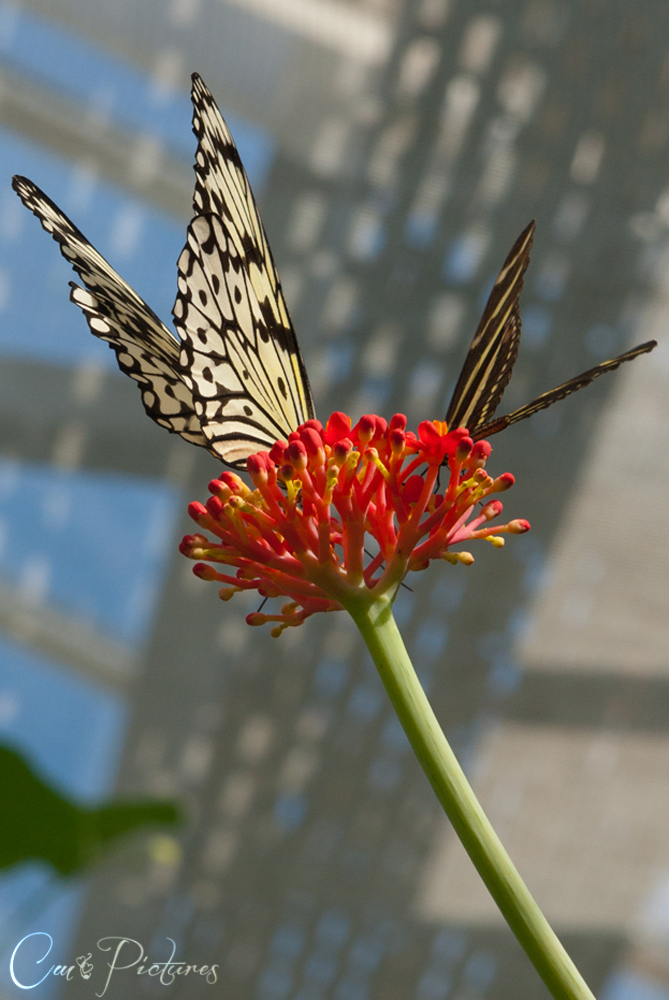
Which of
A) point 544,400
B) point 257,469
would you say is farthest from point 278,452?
point 544,400

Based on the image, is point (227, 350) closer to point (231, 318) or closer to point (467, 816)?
point (231, 318)

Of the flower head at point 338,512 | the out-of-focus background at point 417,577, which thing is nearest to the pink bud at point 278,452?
the flower head at point 338,512

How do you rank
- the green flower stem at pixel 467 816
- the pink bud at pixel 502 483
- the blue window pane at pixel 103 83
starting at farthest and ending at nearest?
the blue window pane at pixel 103 83
the pink bud at pixel 502 483
the green flower stem at pixel 467 816

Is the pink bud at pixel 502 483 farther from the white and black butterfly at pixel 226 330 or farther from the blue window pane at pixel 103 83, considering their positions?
the blue window pane at pixel 103 83

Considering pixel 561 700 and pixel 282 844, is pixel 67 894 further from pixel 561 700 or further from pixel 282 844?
pixel 561 700

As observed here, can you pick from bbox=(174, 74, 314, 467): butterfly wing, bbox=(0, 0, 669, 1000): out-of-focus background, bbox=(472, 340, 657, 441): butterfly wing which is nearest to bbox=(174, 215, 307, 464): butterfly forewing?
bbox=(174, 74, 314, 467): butterfly wing

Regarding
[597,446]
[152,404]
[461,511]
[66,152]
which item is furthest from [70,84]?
[461,511]
